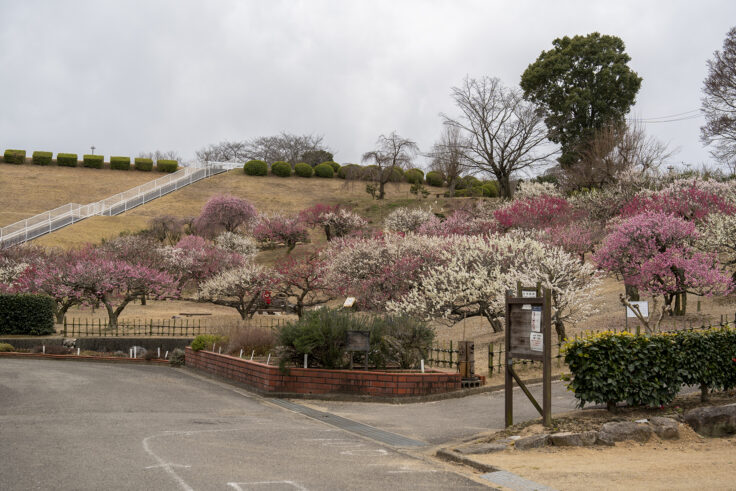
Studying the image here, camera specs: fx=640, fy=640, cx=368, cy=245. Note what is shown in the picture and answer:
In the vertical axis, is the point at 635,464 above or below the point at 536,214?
below

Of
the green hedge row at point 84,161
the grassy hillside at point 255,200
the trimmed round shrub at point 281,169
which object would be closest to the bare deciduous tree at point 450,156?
the grassy hillside at point 255,200

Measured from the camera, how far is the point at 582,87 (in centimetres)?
5303

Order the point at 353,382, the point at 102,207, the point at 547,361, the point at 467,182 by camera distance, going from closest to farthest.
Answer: the point at 547,361
the point at 353,382
the point at 102,207
the point at 467,182

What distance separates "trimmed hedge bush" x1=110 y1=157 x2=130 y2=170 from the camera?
7794 centimetres

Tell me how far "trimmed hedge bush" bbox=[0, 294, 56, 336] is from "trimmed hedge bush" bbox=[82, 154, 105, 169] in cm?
5781

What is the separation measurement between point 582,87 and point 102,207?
42.3 metres

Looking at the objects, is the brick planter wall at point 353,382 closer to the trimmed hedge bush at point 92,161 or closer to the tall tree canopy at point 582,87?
the tall tree canopy at point 582,87

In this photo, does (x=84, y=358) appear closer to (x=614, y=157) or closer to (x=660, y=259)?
(x=660, y=259)

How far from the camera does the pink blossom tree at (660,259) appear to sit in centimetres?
2028

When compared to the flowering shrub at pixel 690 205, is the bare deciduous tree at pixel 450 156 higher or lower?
higher

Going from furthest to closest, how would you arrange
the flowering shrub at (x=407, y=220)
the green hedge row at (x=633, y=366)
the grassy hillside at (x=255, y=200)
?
the grassy hillside at (x=255, y=200)
the flowering shrub at (x=407, y=220)
the green hedge row at (x=633, y=366)

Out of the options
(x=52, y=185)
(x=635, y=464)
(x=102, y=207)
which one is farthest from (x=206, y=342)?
(x=52, y=185)

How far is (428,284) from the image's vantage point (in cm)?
1956

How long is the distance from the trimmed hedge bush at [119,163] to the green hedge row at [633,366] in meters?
77.3
